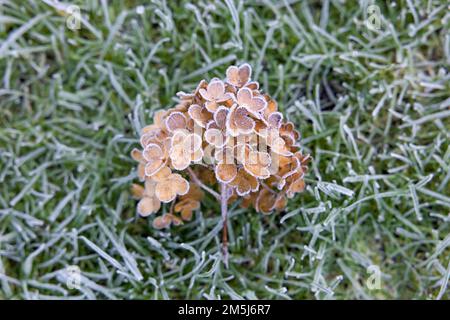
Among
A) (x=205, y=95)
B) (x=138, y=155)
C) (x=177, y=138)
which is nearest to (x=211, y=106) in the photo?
(x=205, y=95)

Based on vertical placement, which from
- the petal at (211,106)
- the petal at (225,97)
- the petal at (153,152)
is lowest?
the petal at (153,152)

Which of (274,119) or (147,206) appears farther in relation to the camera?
(147,206)

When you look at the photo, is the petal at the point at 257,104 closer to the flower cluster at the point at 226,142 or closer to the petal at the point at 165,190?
the flower cluster at the point at 226,142

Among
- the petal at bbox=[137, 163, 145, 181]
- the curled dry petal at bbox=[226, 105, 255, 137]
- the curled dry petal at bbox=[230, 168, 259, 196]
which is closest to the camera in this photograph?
the curled dry petal at bbox=[226, 105, 255, 137]

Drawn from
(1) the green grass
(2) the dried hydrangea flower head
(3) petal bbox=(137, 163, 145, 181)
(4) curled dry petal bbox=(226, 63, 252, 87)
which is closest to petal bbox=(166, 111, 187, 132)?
(2) the dried hydrangea flower head

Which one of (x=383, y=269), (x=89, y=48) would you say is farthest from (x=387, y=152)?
(x=89, y=48)

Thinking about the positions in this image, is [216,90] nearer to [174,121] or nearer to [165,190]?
[174,121]

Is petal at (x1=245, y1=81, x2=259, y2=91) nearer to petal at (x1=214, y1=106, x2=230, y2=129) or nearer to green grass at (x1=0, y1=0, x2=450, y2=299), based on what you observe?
petal at (x1=214, y1=106, x2=230, y2=129)

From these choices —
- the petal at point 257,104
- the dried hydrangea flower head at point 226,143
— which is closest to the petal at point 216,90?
the dried hydrangea flower head at point 226,143
